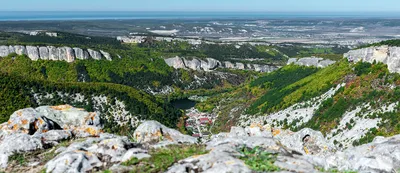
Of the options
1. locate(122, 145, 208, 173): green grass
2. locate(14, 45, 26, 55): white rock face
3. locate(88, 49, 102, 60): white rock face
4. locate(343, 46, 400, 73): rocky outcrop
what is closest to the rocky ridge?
locate(122, 145, 208, 173): green grass

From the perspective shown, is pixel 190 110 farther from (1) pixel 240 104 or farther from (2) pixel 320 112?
(2) pixel 320 112

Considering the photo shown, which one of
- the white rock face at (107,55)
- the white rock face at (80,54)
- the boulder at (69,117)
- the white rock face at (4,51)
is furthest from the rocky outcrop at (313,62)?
the white rock face at (4,51)

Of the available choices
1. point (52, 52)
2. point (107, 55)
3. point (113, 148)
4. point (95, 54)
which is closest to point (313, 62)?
point (107, 55)

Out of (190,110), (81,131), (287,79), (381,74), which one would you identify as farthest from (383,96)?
(190,110)

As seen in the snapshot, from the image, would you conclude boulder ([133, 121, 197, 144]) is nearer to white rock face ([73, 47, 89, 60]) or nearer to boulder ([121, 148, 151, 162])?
boulder ([121, 148, 151, 162])

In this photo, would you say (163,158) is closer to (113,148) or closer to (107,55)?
(113,148)

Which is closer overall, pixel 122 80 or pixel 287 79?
pixel 287 79
